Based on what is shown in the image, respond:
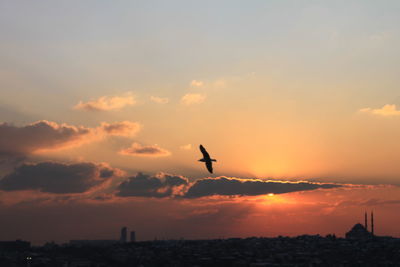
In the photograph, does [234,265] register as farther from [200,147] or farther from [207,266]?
[200,147]

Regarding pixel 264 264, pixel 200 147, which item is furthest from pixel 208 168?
pixel 264 264

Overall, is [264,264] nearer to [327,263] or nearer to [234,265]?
Result: [234,265]

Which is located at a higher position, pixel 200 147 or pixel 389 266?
pixel 200 147

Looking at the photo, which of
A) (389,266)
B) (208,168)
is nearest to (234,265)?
(389,266)

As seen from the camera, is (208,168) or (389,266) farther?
(389,266)

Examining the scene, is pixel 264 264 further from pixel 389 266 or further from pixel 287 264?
pixel 389 266

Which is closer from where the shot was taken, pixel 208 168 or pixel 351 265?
pixel 208 168

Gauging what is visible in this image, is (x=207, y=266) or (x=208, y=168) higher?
(x=208, y=168)
